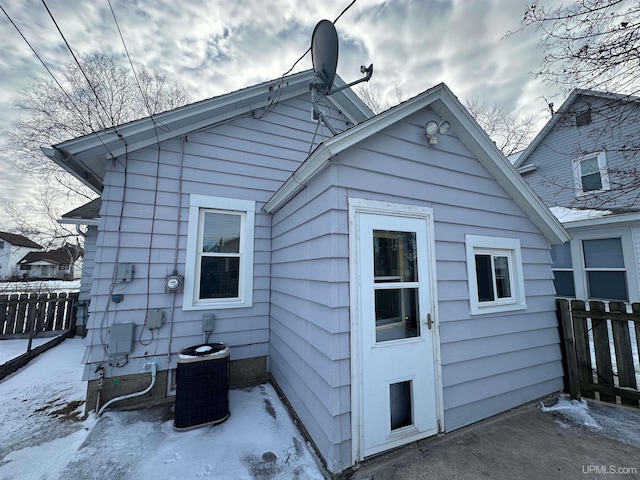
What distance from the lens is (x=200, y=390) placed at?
287 cm

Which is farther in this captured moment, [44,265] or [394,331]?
[44,265]

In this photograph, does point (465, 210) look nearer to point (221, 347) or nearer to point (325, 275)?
point (325, 275)

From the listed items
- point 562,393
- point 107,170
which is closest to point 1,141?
point 107,170

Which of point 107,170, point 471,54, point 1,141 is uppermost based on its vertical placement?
Result: point 1,141

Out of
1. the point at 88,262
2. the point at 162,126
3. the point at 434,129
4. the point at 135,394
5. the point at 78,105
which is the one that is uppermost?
the point at 78,105

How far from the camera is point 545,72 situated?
371 cm

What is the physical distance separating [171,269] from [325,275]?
248 cm

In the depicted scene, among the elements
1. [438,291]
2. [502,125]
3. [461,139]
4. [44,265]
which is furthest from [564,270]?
[44,265]

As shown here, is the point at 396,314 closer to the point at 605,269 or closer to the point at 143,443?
the point at 143,443

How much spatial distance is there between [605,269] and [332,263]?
29.2ft

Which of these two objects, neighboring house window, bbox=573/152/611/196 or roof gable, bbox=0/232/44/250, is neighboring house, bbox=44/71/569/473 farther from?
roof gable, bbox=0/232/44/250

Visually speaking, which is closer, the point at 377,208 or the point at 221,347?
the point at 377,208

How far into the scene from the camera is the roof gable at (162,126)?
127 inches

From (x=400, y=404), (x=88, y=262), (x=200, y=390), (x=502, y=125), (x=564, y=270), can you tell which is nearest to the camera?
(x=400, y=404)
